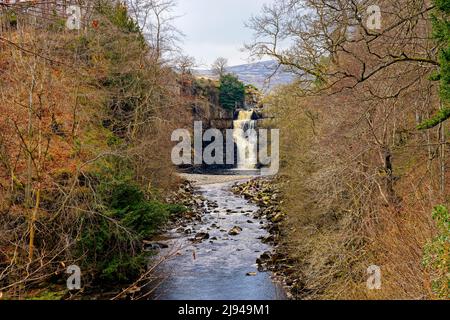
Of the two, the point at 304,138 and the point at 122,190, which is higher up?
the point at 304,138

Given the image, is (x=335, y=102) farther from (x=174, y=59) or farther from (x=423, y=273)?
(x=174, y=59)

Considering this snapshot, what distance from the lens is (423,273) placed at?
6180 millimetres

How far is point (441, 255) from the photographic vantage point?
5012mm

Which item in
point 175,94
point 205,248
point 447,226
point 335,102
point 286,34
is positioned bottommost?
point 205,248

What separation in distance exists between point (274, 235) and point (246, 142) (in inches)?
1123

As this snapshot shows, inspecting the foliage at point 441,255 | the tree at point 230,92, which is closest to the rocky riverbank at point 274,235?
the foliage at point 441,255

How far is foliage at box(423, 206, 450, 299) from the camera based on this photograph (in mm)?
4973

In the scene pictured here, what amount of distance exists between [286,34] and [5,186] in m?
9.65

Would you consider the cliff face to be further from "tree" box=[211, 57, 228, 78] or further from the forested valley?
the forested valley

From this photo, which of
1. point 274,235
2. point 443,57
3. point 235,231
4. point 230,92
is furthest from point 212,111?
point 443,57

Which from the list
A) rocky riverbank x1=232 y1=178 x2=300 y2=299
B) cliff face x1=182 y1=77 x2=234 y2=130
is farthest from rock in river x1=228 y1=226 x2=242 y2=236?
cliff face x1=182 y1=77 x2=234 y2=130

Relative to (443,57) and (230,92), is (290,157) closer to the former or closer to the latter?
(443,57)

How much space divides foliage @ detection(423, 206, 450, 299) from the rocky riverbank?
18.6 ft
